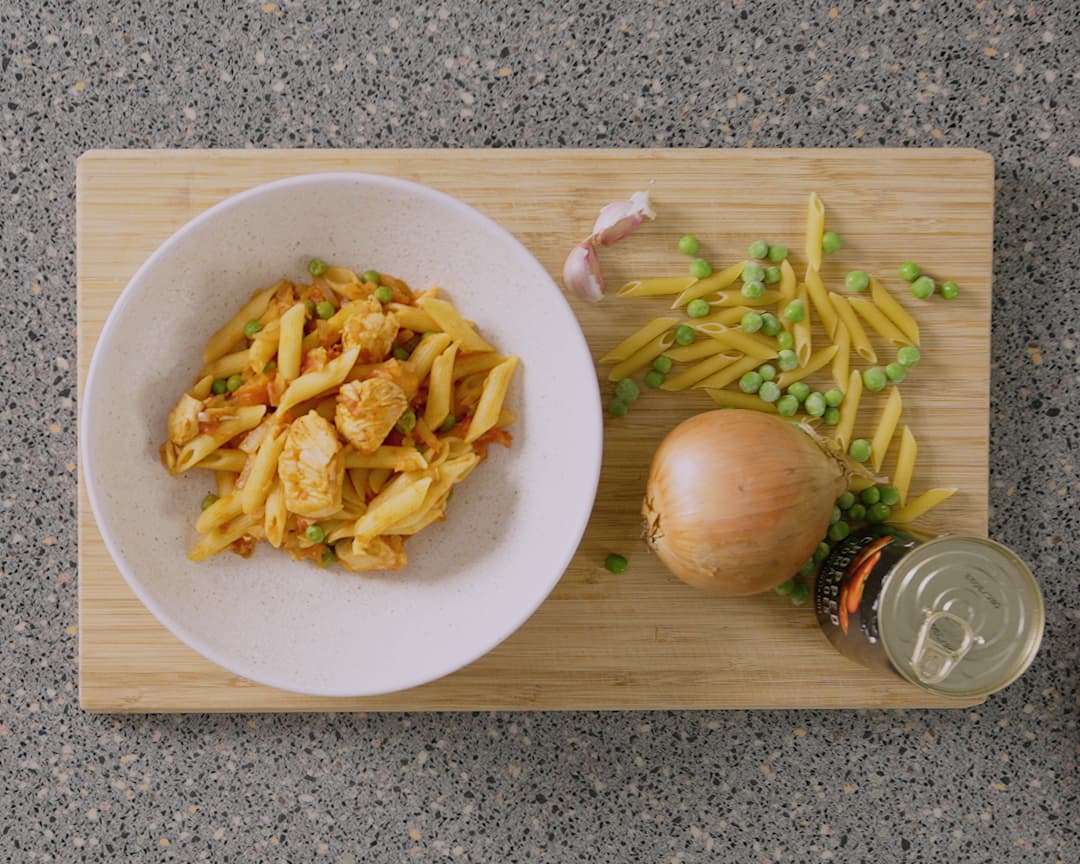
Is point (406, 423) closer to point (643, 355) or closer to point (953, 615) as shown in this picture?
point (643, 355)

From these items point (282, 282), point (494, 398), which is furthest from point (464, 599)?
point (282, 282)

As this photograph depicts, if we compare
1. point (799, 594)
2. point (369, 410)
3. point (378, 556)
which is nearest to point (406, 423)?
point (369, 410)

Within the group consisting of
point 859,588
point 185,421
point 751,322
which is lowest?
point 859,588

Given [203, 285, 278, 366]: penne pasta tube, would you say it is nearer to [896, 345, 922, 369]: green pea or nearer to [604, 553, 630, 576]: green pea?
[604, 553, 630, 576]: green pea

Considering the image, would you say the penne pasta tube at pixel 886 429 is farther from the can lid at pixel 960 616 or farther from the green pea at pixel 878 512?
the can lid at pixel 960 616

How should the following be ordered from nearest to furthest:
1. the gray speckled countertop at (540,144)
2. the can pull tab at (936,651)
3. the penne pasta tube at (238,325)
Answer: the can pull tab at (936,651)
the penne pasta tube at (238,325)
the gray speckled countertop at (540,144)

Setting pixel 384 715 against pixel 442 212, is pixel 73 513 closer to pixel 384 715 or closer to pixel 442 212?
pixel 384 715

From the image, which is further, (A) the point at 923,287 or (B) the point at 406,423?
(A) the point at 923,287

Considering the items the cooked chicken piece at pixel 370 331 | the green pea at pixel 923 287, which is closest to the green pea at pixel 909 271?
the green pea at pixel 923 287
